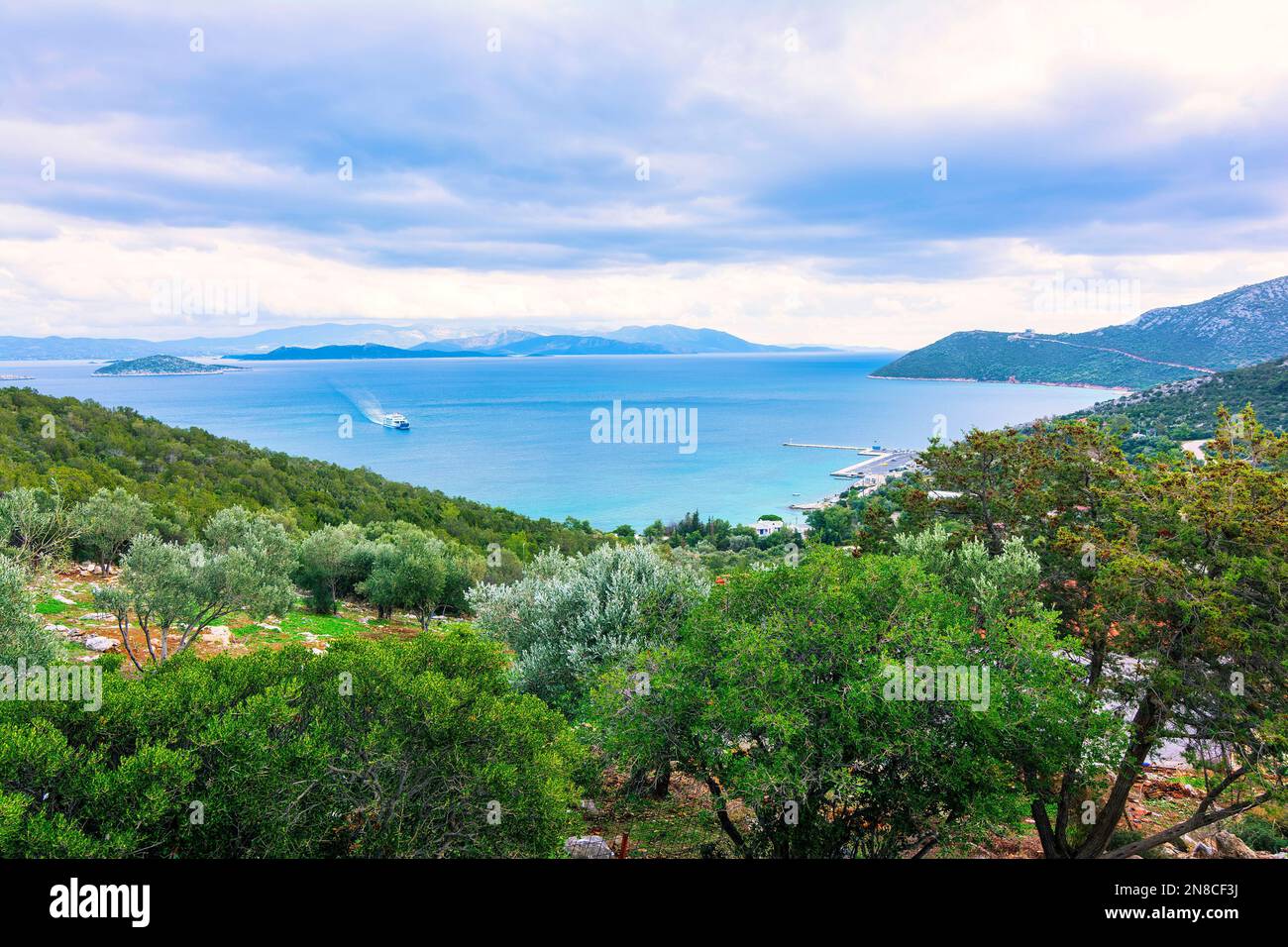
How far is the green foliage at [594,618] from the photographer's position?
12.4 m

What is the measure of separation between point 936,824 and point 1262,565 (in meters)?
5.05

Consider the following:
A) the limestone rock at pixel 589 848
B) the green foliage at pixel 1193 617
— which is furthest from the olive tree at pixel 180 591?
the green foliage at pixel 1193 617

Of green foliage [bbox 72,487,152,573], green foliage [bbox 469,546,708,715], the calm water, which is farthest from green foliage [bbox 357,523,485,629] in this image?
the calm water

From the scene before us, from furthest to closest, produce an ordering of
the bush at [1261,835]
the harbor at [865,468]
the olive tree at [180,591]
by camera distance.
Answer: the harbor at [865,468] → the olive tree at [180,591] → the bush at [1261,835]

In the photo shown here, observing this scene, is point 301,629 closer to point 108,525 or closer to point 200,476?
point 108,525

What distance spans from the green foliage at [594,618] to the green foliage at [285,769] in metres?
4.22

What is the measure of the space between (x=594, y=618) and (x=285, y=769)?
276 inches

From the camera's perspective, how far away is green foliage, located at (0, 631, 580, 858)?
6.16 meters

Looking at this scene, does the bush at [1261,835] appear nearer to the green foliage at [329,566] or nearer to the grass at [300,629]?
the grass at [300,629]

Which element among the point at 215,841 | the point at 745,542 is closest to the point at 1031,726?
the point at 215,841

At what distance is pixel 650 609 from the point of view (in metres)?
12.3

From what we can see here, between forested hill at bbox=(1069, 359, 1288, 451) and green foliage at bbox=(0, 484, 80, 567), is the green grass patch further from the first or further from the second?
forested hill at bbox=(1069, 359, 1288, 451)
